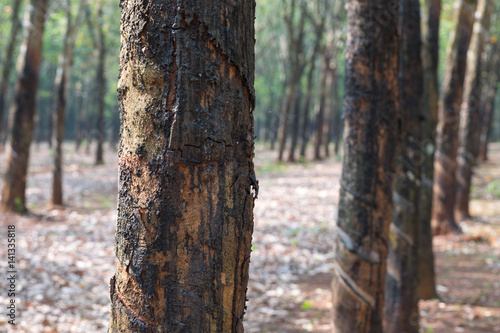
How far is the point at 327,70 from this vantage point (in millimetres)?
23609

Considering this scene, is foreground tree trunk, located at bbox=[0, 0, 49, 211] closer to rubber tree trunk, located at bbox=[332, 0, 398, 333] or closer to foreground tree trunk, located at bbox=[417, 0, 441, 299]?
foreground tree trunk, located at bbox=[417, 0, 441, 299]

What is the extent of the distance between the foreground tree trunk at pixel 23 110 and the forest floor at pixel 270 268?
19.2 inches

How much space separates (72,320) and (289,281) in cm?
323

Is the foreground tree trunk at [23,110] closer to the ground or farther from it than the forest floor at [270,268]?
farther from it

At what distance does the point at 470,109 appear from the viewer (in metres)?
10.6

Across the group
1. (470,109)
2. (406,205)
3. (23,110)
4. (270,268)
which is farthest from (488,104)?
(23,110)

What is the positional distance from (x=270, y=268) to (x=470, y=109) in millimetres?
6386

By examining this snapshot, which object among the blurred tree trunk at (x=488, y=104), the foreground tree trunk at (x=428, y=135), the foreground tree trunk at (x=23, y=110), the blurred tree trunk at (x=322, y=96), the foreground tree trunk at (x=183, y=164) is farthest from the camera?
the blurred tree trunk at (x=322, y=96)

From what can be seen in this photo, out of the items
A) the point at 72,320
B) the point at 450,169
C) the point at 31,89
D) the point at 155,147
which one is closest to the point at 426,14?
the point at 450,169

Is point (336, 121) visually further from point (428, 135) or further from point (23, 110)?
point (428, 135)

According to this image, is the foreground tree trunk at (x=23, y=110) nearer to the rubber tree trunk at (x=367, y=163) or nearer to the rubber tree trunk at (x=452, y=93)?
the rubber tree trunk at (x=367, y=163)

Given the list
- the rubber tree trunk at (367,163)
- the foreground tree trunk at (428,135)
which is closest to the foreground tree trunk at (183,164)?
the rubber tree trunk at (367,163)

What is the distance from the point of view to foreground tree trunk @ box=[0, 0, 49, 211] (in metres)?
9.09

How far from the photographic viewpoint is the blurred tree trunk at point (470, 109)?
1049 centimetres
